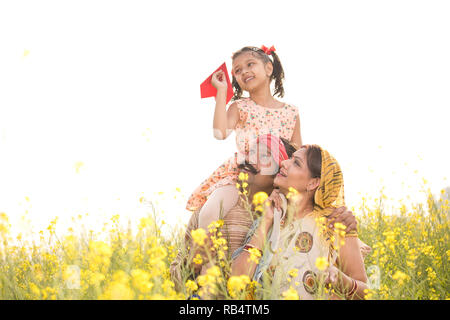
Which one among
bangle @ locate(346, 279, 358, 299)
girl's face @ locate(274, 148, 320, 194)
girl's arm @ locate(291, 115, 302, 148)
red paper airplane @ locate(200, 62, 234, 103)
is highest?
red paper airplane @ locate(200, 62, 234, 103)

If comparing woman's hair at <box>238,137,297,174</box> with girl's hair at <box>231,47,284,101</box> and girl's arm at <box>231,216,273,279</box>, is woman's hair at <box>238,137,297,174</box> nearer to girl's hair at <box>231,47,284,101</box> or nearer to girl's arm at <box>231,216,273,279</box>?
girl's arm at <box>231,216,273,279</box>

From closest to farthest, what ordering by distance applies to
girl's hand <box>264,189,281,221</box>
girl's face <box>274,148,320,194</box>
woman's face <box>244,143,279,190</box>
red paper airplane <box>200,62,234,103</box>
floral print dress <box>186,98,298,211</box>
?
girl's hand <box>264,189,281,221</box>
girl's face <box>274,148,320,194</box>
woman's face <box>244,143,279,190</box>
floral print dress <box>186,98,298,211</box>
red paper airplane <box>200,62,234,103</box>

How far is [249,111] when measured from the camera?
3803 mm

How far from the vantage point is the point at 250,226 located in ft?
10.1

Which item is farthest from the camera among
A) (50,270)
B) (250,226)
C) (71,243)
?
(50,270)

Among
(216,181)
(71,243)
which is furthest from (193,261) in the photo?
(71,243)

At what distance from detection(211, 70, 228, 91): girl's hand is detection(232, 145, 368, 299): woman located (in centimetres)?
93

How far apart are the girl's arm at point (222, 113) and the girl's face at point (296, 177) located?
0.71 m

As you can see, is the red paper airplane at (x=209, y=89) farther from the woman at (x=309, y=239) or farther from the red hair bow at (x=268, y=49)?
the woman at (x=309, y=239)

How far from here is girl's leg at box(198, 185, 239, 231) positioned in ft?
10.1

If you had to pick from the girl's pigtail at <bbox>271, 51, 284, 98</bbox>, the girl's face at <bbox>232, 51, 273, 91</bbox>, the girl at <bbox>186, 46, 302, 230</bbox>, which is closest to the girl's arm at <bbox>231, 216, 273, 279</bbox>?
the girl at <bbox>186, 46, 302, 230</bbox>

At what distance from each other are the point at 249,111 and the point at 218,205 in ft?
3.44
